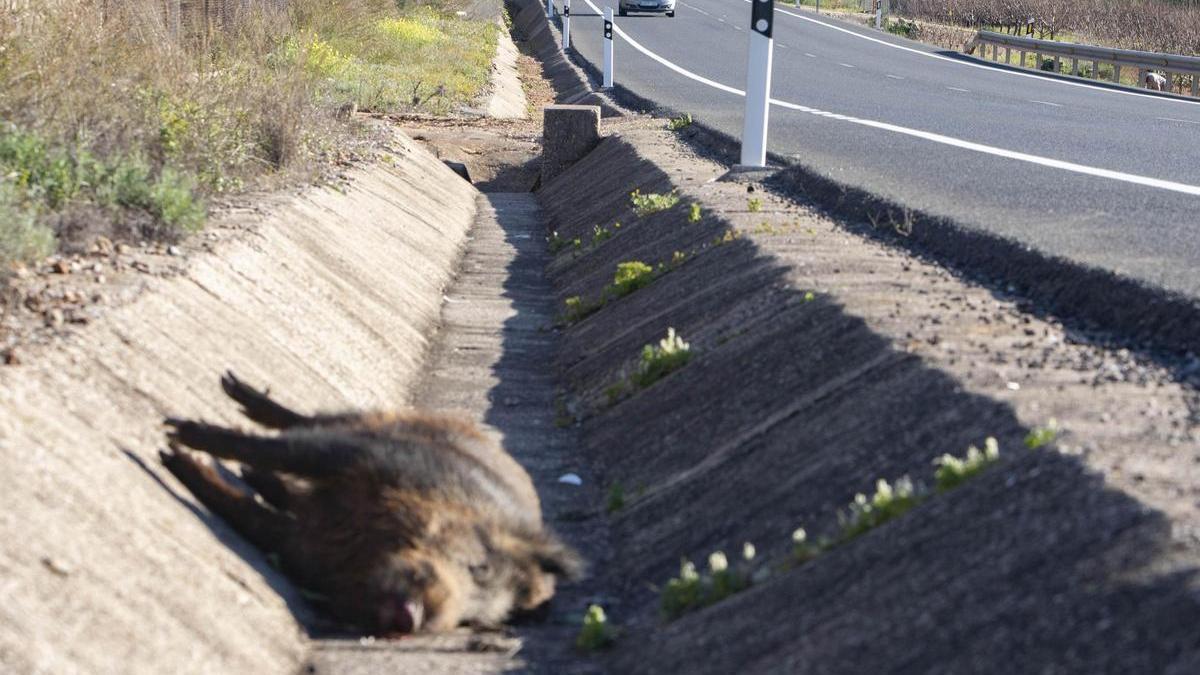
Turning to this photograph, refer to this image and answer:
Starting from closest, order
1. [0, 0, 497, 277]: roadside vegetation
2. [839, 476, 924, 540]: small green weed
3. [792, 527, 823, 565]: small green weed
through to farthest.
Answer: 1. [839, 476, 924, 540]: small green weed
2. [792, 527, 823, 565]: small green weed
3. [0, 0, 497, 277]: roadside vegetation

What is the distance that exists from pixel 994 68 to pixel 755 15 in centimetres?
1900

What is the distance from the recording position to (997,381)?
545 cm

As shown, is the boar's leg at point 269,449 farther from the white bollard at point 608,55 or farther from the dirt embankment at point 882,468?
the white bollard at point 608,55

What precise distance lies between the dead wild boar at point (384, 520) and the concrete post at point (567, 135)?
1203 centimetres

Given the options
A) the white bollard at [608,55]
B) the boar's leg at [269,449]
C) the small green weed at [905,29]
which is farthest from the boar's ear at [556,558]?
the small green weed at [905,29]

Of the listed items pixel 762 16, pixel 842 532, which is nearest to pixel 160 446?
pixel 842 532

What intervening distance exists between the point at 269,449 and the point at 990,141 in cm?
1060

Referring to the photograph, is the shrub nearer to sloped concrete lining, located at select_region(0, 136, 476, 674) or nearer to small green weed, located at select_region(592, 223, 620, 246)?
sloped concrete lining, located at select_region(0, 136, 476, 674)

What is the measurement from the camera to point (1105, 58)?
89.0 feet

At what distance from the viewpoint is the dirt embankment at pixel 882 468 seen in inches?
146

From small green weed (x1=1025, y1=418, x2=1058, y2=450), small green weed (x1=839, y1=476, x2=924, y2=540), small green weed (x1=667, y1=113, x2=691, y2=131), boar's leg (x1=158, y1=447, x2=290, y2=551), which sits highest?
small green weed (x1=1025, y1=418, x2=1058, y2=450)

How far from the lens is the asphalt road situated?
28.7ft

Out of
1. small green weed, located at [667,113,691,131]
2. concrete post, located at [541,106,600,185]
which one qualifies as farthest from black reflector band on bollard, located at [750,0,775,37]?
concrete post, located at [541,106,600,185]

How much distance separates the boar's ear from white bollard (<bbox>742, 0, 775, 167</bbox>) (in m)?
7.16
